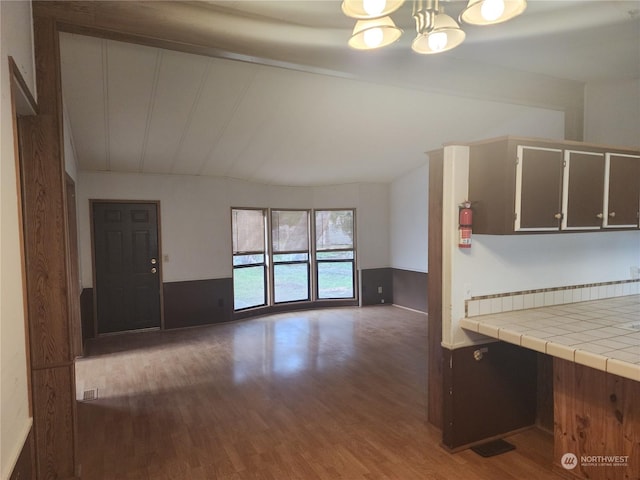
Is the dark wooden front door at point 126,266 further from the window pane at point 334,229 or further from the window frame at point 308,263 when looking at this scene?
the window pane at point 334,229

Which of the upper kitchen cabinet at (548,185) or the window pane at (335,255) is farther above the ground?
the upper kitchen cabinet at (548,185)

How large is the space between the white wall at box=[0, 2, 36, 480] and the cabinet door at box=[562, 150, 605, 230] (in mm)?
2964

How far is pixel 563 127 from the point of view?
15.1 ft

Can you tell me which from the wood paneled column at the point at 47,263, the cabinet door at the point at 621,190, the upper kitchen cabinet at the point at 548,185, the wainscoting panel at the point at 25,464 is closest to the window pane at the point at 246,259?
the wood paneled column at the point at 47,263

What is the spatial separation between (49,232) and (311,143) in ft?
11.6

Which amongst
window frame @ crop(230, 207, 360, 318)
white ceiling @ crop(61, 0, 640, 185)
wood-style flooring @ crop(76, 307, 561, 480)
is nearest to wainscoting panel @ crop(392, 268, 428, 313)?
window frame @ crop(230, 207, 360, 318)

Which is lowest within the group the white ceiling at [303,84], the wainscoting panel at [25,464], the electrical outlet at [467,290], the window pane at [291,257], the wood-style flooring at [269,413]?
the wood-style flooring at [269,413]

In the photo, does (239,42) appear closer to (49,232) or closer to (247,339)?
(49,232)

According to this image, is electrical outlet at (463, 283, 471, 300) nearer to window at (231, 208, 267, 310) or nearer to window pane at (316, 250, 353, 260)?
window at (231, 208, 267, 310)

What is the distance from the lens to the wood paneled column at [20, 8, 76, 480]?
2.20 metres

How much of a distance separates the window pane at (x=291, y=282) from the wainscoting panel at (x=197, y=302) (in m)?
0.94

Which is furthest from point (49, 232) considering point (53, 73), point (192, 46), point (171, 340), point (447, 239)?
point (171, 340)

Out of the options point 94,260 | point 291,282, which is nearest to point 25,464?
point 94,260

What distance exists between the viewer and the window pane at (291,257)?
22.6ft
